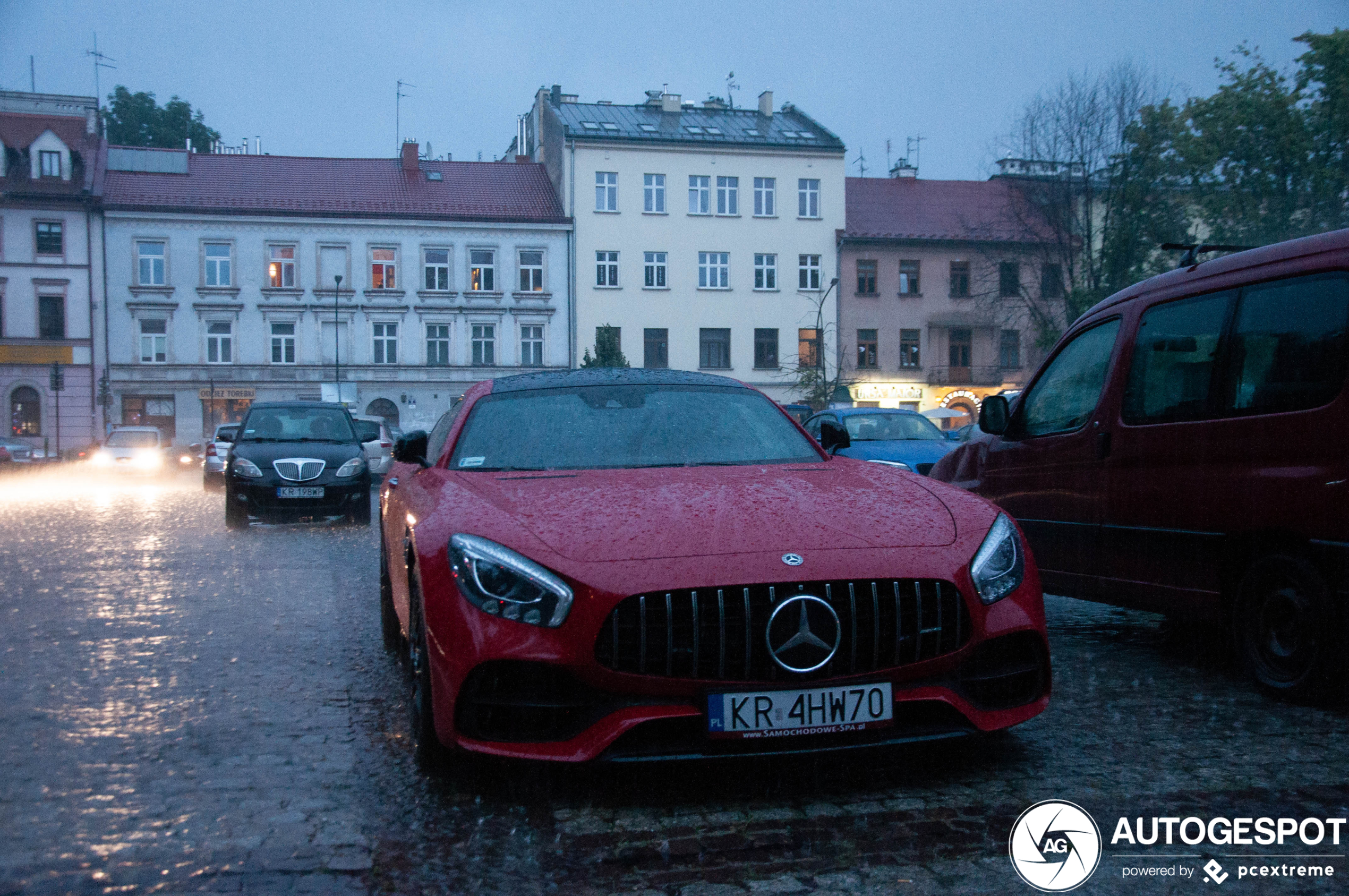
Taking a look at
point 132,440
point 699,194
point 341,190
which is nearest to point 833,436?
point 132,440

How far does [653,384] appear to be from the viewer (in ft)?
18.8

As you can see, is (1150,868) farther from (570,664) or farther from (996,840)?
(570,664)

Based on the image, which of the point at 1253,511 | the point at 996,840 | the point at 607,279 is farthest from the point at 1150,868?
the point at 607,279

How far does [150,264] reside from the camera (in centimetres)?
5000

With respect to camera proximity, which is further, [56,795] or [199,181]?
[199,181]

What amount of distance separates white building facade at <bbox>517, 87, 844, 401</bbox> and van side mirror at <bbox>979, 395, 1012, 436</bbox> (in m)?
45.7

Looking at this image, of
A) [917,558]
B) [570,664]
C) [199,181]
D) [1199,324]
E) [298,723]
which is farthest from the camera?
[199,181]

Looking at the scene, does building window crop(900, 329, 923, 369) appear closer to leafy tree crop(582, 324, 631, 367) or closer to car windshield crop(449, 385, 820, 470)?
leafy tree crop(582, 324, 631, 367)

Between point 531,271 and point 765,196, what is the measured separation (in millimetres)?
10851

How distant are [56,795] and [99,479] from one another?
100 ft

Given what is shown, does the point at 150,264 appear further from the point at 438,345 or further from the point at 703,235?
the point at 703,235

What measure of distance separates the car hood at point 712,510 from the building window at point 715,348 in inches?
1943

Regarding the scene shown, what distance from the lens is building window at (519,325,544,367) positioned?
52094 millimetres

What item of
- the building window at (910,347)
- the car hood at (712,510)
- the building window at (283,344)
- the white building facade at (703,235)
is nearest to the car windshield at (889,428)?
the car hood at (712,510)
